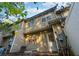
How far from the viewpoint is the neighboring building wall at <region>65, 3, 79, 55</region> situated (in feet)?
9.41

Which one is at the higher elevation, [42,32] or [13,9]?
[13,9]

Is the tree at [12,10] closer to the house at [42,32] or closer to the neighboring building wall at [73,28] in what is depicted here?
the house at [42,32]

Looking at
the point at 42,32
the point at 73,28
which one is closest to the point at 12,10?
the point at 42,32

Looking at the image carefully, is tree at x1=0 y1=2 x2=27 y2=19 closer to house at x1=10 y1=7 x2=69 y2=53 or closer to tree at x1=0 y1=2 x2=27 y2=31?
tree at x1=0 y1=2 x2=27 y2=31

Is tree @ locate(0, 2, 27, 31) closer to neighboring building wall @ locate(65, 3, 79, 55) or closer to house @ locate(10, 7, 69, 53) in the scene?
house @ locate(10, 7, 69, 53)

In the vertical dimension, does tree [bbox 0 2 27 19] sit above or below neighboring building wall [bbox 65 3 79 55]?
above

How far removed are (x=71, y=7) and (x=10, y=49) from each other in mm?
1226

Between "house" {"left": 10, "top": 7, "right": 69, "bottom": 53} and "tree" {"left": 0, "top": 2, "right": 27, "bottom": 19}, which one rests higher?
"tree" {"left": 0, "top": 2, "right": 27, "bottom": 19}

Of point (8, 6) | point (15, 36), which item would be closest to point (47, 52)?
point (15, 36)

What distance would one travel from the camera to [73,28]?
3029 millimetres

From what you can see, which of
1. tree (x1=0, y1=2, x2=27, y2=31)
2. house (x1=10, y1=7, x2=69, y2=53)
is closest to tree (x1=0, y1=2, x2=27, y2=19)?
tree (x1=0, y1=2, x2=27, y2=31)

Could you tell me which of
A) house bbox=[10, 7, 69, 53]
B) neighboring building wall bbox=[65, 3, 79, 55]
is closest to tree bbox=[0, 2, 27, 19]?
house bbox=[10, 7, 69, 53]

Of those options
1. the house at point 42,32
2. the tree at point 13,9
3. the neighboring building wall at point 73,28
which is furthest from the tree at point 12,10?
the neighboring building wall at point 73,28

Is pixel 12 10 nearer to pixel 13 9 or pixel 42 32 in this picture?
pixel 13 9
